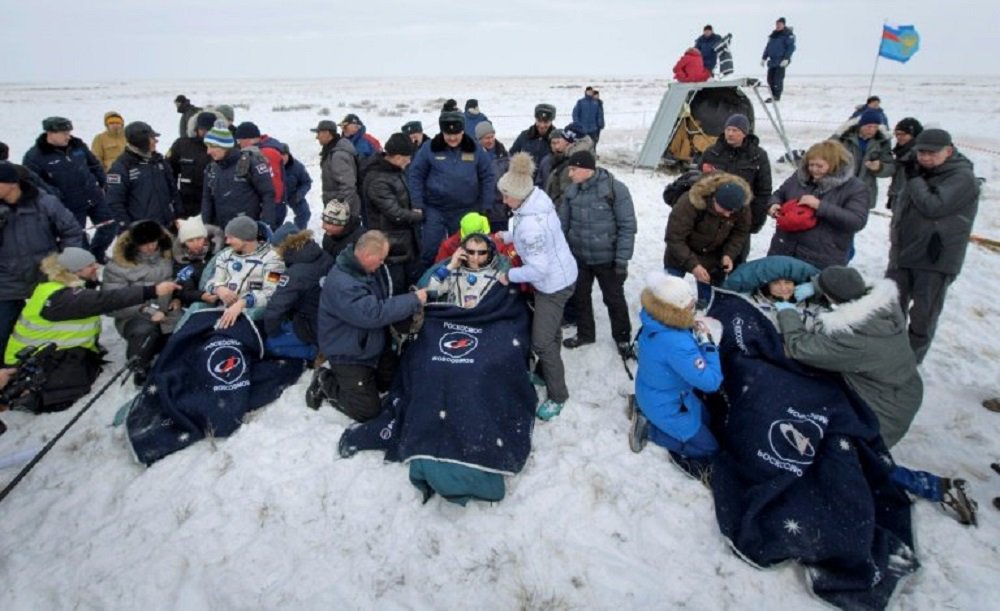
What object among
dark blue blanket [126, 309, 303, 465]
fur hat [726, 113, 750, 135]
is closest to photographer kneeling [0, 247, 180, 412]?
dark blue blanket [126, 309, 303, 465]

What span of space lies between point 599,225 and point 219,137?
400cm

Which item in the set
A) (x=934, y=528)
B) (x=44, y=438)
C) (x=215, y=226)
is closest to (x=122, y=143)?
(x=215, y=226)

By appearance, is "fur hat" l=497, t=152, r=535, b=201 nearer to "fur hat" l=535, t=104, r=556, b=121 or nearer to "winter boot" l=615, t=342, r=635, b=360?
"winter boot" l=615, t=342, r=635, b=360

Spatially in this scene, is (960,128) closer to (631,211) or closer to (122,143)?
(631,211)

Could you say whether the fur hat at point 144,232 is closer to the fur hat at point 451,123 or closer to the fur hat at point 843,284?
the fur hat at point 451,123

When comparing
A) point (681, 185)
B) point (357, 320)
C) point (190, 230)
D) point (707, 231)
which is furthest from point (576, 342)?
point (190, 230)

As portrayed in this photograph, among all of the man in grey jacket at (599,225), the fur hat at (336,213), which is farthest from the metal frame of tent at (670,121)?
the fur hat at (336,213)

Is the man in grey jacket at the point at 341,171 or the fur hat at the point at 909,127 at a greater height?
the fur hat at the point at 909,127

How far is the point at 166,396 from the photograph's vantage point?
406 cm

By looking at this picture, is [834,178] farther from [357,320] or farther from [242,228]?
[242,228]

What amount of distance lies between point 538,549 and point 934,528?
2428 millimetres

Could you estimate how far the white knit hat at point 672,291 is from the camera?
3.52 metres

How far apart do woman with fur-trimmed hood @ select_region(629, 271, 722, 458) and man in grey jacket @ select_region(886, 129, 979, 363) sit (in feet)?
7.97

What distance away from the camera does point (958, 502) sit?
3359 mm
